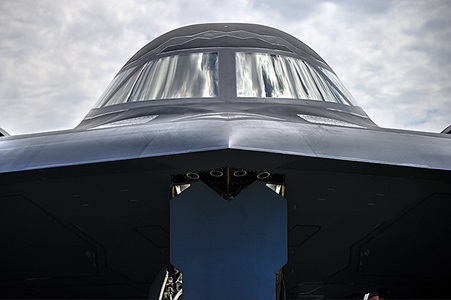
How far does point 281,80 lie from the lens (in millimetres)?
8812

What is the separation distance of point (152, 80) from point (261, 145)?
3.83 m

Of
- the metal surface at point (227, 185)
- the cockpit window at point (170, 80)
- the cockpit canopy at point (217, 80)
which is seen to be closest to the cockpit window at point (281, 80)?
the cockpit canopy at point (217, 80)

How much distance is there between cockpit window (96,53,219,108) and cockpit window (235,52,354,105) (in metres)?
0.37

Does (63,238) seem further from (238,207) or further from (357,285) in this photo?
(357,285)

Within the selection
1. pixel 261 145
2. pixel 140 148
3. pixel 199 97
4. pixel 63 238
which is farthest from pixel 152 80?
pixel 261 145

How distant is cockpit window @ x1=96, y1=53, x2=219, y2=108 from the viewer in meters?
8.35

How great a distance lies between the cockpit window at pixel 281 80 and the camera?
8.40m

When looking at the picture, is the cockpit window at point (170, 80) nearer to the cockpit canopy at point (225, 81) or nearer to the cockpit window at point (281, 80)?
the cockpit canopy at point (225, 81)

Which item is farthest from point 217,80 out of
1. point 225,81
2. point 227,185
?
point 227,185

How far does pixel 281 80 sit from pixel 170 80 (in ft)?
4.67

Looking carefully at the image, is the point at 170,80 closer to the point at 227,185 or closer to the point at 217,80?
the point at 217,80

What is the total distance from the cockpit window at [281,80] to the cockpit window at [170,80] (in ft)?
1.21

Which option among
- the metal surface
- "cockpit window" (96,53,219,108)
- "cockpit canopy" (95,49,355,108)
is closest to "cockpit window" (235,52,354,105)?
"cockpit canopy" (95,49,355,108)

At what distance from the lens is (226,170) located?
5.91 metres
